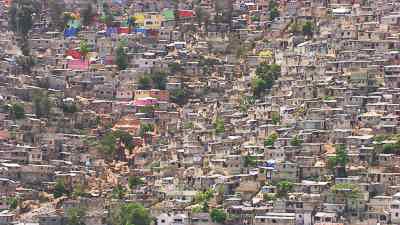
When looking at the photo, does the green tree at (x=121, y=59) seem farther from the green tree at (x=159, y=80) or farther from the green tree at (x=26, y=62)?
the green tree at (x=26, y=62)

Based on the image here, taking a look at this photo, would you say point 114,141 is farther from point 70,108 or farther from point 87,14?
point 87,14

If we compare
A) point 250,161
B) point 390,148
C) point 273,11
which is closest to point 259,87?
point 250,161

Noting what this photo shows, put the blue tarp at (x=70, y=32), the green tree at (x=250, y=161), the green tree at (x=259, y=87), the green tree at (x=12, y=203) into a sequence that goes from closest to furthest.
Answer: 1. the green tree at (x=12, y=203)
2. the green tree at (x=250, y=161)
3. the green tree at (x=259, y=87)
4. the blue tarp at (x=70, y=32)

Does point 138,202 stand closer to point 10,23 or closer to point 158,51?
point 158,51

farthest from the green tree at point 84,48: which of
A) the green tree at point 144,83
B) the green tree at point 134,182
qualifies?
the green tree at point 134,182

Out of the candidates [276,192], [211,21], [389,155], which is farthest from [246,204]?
[211,21]

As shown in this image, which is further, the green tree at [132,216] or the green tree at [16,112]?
the green tree at [16,112]
